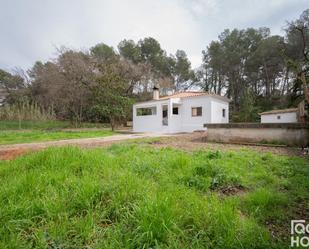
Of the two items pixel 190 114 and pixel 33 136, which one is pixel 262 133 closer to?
pixel 190 114

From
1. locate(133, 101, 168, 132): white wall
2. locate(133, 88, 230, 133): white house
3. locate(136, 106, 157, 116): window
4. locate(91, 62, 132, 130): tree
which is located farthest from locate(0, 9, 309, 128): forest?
locate(133, 88, 230, 133): white house

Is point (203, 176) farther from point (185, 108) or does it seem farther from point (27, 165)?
point (185, 108)

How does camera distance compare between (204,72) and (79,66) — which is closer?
(79,66)

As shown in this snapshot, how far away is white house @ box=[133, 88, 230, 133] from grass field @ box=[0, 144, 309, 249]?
11456 mm

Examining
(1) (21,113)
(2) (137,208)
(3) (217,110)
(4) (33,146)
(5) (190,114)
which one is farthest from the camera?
(1) (21,113)

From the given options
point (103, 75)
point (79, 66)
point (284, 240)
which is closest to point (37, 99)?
point (79, 66)

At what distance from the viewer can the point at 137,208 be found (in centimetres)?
184

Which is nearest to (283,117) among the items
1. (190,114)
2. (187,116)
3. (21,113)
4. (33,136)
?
(190,114)

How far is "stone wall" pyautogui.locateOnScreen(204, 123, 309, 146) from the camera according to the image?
6.69m

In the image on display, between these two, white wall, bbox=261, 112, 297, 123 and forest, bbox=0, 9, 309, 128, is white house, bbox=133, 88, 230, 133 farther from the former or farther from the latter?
white wall, bbox=261, 112, 297, 123

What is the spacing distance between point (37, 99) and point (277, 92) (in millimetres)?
31316

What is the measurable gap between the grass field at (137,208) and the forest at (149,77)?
1334 cm

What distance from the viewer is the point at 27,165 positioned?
311 centimetres

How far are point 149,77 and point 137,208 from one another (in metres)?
24.0
